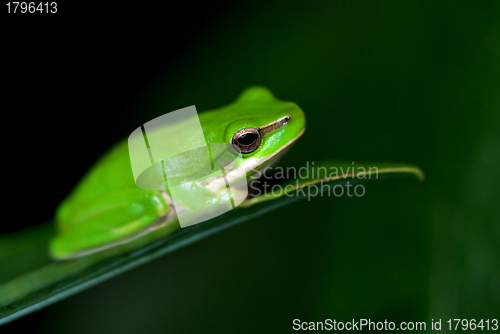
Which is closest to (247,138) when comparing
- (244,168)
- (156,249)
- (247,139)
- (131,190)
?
(247,139)

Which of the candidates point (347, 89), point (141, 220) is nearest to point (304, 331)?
point (141, 220)

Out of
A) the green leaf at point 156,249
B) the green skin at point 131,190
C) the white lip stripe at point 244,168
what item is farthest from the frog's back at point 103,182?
the green leaf at point 156,249

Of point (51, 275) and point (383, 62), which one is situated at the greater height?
point (383, 62)

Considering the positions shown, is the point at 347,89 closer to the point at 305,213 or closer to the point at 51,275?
the point at 305,213

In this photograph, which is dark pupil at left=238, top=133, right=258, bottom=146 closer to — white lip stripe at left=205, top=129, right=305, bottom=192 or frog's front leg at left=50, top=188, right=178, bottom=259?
white lip stripe at left=205, top=129, right=305, bottom=192

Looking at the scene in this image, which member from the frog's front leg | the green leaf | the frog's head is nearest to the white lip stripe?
the frog's head

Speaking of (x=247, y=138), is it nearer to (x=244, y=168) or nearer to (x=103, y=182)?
(x=244, y=168)

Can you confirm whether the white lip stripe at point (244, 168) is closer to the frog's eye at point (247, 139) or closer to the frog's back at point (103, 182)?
the frog's eye at point (247, 139)
